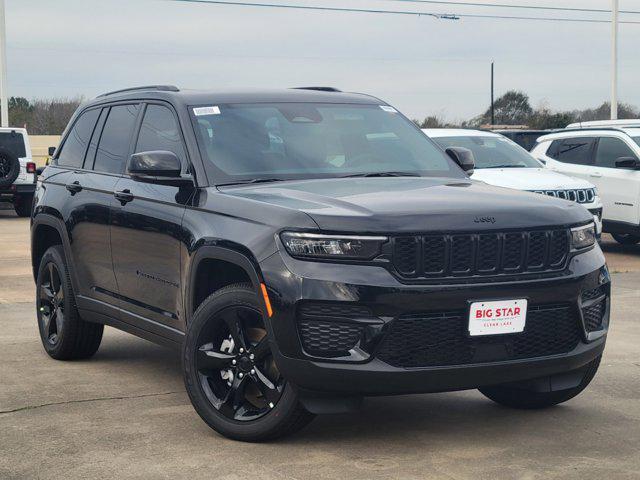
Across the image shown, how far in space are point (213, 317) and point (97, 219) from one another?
6.15 feet

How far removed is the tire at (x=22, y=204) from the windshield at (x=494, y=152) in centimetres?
1199

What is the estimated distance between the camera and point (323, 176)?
20.5 ft

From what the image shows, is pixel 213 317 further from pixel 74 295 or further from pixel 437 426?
pixel 74 295

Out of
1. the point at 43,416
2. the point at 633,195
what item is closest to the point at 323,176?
the point at 43,416

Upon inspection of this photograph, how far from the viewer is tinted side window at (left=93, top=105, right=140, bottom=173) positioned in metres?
7.16

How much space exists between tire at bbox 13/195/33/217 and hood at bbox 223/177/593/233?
1940 cm

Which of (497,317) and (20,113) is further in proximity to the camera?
(20,113)

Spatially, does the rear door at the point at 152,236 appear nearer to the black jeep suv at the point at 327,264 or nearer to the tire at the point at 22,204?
the black jeep suv at the point at 327,264

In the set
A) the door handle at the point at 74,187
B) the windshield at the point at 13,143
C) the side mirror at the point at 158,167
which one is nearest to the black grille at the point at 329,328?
the side mirror at the point at 158,167

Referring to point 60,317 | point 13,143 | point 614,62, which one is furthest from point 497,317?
point 614,62

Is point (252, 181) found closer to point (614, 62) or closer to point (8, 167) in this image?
point (8, 167)

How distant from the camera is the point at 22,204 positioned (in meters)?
24.9

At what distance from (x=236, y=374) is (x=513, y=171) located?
30.7 ft

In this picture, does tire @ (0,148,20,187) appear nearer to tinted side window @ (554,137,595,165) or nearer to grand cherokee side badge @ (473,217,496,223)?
tinted side window @ (554,137,595,165)
